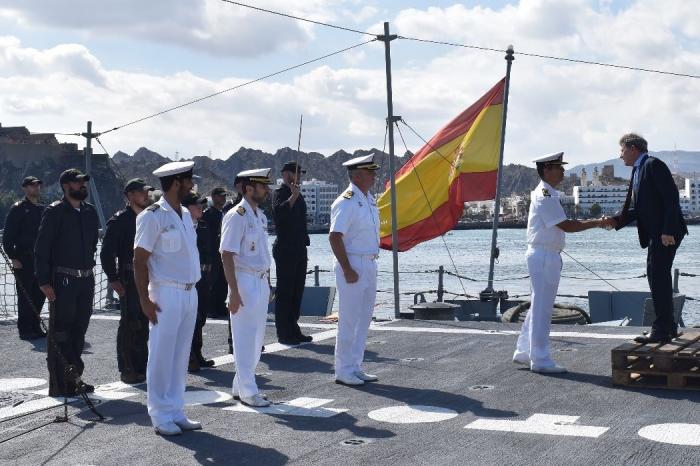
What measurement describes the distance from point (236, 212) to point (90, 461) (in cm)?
235

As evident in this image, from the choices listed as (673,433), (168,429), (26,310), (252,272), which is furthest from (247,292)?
(26,310)

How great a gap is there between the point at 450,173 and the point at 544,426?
12.2m

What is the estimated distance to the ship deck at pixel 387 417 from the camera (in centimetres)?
620

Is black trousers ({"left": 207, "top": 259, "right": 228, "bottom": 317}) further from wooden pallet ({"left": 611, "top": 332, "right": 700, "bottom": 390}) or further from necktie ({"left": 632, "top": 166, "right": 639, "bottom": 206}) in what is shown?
wooden pallet ({"left": 611, "top": 332, "right": 700, "bottom": 390})

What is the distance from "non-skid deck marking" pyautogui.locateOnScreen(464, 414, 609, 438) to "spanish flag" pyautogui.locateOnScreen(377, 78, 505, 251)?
37.4 ft

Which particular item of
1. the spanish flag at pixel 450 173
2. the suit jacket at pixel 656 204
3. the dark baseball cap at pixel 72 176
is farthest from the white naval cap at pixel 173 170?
the spanish flag at pixel 450 173

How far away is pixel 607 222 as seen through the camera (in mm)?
9070

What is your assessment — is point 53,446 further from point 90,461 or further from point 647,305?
point 647,305

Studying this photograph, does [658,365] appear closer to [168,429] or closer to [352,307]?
[352,307]

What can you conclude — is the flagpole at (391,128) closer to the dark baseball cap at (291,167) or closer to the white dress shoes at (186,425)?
the dark baseball cap at (291,167)

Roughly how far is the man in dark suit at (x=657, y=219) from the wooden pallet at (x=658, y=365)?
38 cm

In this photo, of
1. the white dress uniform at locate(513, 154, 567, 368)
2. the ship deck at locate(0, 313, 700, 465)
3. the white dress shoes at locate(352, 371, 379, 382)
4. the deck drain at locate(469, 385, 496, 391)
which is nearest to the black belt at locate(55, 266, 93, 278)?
the ship deck at locate(0, 313, 700, 465)

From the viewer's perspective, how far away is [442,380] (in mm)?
8812

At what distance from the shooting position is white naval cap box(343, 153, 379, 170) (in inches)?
341
